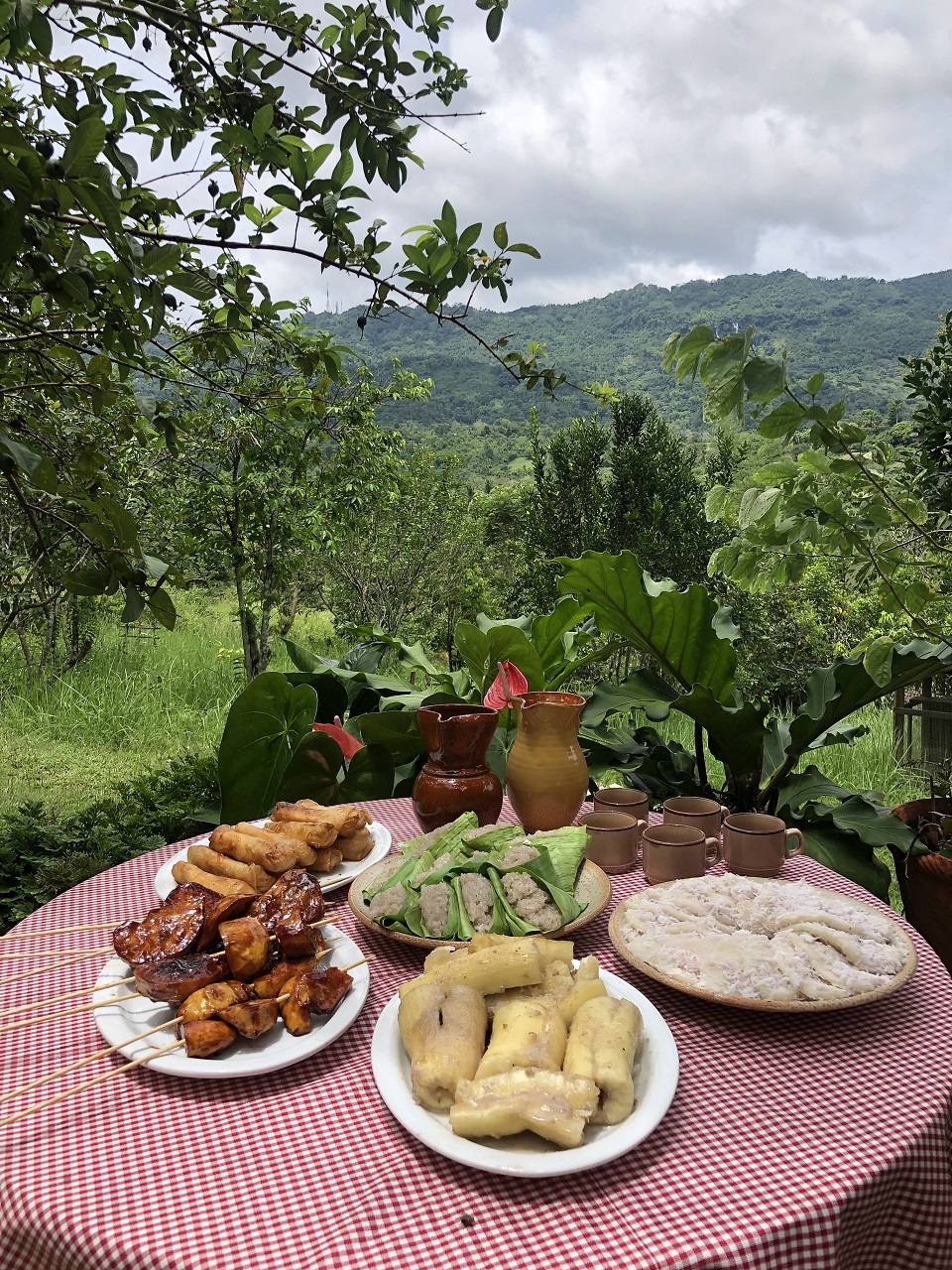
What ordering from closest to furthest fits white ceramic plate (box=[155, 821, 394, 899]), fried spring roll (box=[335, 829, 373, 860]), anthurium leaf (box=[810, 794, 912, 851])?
white ceramic plate (box=[155, 821, 394, 899]) → fried spring roll (box=[335, 829, 373, 860]) → anthurium leaf (box=[810, 794, 912, 851])

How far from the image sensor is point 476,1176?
80cm

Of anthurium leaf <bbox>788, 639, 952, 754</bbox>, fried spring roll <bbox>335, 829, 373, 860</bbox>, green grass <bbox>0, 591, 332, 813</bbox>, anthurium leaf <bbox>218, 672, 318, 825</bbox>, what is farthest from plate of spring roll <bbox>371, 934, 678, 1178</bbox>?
green grass <bbox>0, 591, 332, 813</bbox>

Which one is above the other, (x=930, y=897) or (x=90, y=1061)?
(x=90, y=1061)

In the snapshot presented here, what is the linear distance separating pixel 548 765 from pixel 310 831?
1.38ft

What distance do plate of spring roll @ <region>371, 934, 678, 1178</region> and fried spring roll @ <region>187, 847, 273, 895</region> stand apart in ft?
1.29

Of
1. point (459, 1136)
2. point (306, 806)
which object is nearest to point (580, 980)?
point (459, 1136)

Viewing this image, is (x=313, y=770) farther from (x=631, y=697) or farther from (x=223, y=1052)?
(x=631, y=697)

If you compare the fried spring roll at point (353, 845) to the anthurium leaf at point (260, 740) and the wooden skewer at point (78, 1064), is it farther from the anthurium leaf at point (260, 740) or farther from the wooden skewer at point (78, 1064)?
the wooden skewer at point (78, 1064)

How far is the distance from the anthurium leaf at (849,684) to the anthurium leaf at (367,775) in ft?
3.60

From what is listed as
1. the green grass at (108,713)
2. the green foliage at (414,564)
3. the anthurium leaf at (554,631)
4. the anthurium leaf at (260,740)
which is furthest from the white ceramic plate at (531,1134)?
the green foliage at (414,564)

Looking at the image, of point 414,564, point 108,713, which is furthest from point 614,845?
point 414,564

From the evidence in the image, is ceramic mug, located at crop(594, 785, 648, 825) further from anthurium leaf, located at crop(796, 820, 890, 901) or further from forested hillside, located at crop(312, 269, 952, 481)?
forested hillside, located at crop(312, 269, 952, 481)

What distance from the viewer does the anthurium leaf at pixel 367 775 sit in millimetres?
2018

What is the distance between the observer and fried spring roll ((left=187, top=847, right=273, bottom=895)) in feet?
4.42
